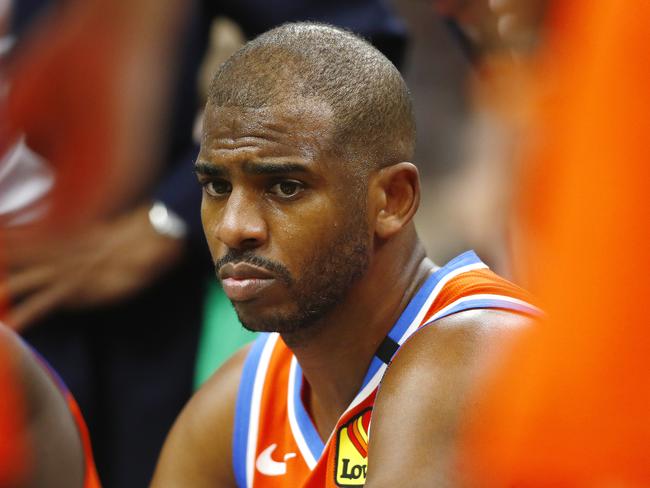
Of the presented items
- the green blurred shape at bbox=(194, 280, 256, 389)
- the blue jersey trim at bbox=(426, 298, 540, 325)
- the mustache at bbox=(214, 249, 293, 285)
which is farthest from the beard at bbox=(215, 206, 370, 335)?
the green blurred shape at bbox=(194, 280, 256, 389)

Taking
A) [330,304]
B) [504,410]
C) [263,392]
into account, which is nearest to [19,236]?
[263,392]

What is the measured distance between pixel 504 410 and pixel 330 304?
116cm

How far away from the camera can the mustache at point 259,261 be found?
2367 mm

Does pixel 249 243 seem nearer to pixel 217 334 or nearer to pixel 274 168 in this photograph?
pixel 274 168

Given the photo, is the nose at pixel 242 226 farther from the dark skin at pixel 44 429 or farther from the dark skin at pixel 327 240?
the dark skin at pixel 44 429

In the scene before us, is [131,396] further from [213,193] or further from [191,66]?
[213,193]

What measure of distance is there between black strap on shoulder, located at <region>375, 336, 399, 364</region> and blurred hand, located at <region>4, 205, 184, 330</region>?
1.11 m

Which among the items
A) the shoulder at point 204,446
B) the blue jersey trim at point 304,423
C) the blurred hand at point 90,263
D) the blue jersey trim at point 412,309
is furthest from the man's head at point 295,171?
the blurred hand at point 90,263

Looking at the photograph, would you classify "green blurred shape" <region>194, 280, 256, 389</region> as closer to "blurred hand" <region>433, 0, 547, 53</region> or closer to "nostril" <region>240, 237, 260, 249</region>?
"blurred hand" <region>433, 0, 547, 53</region>

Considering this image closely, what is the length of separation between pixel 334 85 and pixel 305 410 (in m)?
0.81

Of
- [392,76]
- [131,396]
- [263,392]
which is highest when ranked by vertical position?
[392,76]

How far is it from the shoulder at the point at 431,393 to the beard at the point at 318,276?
0.66 ft

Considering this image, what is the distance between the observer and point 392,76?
2559mm

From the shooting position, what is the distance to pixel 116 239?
3533mm
